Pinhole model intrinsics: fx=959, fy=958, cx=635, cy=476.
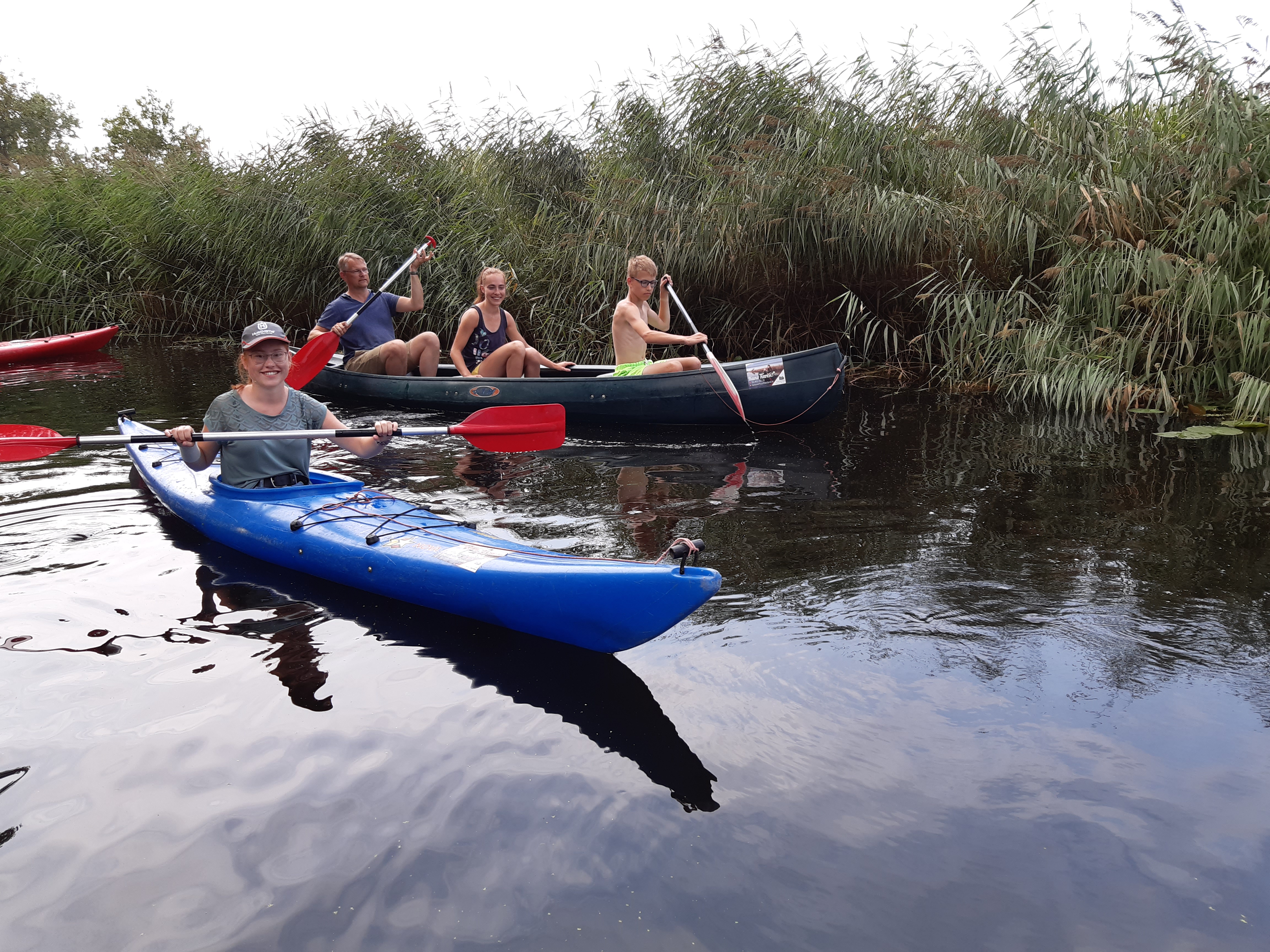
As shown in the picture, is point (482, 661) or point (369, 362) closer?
point (482, 661)

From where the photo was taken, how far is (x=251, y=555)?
3854 mm

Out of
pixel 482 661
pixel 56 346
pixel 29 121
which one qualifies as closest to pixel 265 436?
pixel 482 661

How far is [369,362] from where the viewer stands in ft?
24.8

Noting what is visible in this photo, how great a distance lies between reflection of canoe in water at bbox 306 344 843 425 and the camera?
6055mm

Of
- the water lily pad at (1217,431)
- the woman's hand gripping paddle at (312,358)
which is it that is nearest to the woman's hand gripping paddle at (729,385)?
the woman's hand gripping paddle at (312,358)

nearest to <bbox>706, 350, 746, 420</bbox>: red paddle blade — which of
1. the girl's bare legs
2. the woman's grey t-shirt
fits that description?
the girl's bare legs

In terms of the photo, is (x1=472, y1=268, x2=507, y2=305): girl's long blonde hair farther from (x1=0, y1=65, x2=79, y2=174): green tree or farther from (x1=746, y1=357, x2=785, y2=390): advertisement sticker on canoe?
(x1=0, y1=65, x2=79, y2=174): green tree

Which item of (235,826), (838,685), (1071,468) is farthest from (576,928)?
(1071,468)

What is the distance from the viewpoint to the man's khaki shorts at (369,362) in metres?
7.47

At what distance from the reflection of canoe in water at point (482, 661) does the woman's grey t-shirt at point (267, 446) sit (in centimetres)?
46

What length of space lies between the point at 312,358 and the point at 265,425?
2.82m

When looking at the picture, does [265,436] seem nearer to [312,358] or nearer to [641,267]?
[312,358]

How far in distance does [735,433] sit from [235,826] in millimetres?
4743

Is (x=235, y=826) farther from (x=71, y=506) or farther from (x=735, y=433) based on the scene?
(x=735, y=433)
